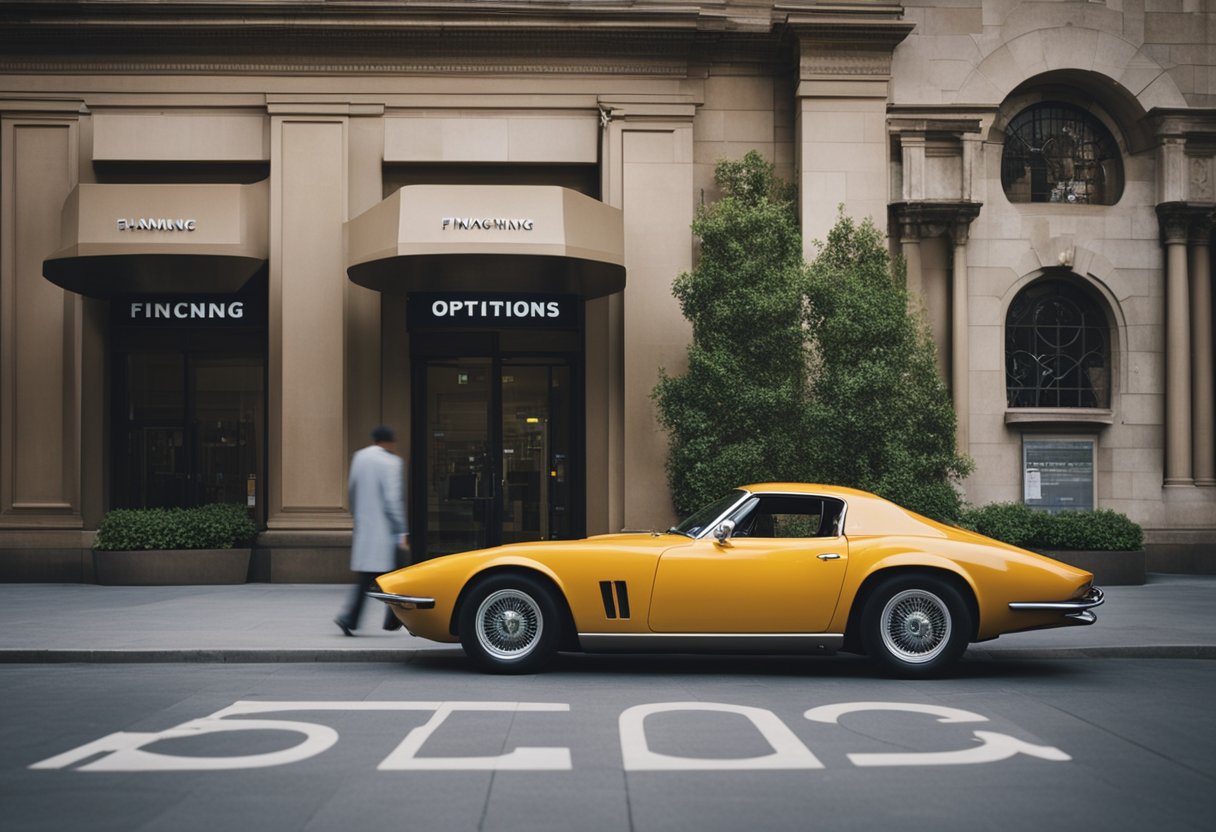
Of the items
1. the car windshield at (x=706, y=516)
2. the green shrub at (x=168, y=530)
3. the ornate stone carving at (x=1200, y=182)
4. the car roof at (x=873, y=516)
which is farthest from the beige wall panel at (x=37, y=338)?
the ornate stone carving at (x=1200, y=182)

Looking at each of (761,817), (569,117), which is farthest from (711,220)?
(761,817)

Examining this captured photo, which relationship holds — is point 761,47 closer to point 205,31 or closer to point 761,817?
point 205,31

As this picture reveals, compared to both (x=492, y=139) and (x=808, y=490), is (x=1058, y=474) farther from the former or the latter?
(x=492, y=139)

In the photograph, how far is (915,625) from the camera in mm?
8211

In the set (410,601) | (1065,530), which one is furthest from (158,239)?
(1065,530)

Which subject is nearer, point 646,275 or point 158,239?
point 158,239

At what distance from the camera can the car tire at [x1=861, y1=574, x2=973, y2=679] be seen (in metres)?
8.13

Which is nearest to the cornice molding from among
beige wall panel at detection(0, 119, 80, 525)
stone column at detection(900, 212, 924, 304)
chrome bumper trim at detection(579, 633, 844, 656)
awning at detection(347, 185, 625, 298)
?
beige wall panel at detection(0, 119, 80, 525)

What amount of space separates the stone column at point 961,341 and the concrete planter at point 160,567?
10.6 m

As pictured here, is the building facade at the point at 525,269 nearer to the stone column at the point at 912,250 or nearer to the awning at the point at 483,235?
the stone column at the point at 912,250

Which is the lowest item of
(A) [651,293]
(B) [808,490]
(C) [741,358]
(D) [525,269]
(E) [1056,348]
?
(B) [808,490]

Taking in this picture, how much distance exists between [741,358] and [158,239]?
25.9ft

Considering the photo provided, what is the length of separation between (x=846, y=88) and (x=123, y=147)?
34.3ft

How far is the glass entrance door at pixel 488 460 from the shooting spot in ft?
52.9
